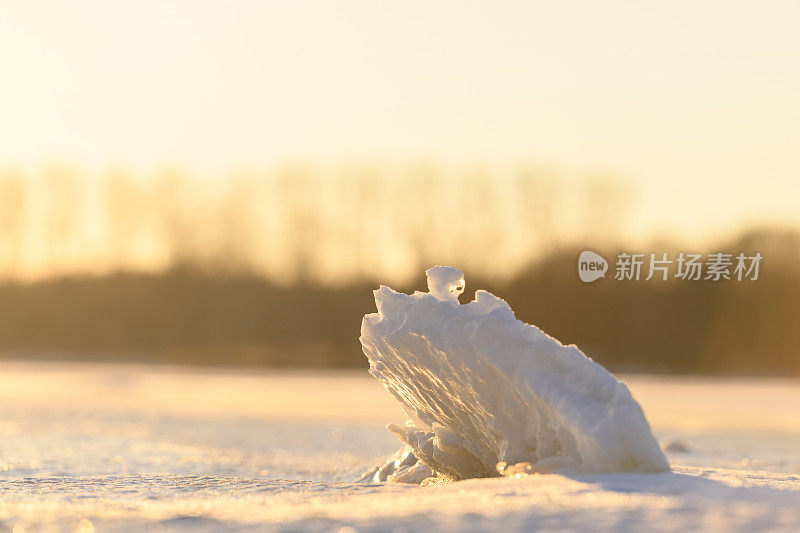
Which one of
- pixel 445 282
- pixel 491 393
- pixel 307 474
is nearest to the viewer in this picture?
pixel 491 393

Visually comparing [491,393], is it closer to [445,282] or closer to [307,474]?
[445,282]

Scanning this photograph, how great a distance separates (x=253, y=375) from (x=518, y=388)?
2513 centimetres

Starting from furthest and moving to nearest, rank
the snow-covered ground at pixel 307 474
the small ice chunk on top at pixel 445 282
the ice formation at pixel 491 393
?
the small ice chunk on top at pixel 445 282, the ice formation at pixel 491 393, the snow-covered ground at pixel 307 474

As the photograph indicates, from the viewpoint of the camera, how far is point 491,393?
217 inches

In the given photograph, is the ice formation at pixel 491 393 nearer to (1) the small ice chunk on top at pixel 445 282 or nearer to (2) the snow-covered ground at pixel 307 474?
(1) the small ice chunk on top at pixel 445 282

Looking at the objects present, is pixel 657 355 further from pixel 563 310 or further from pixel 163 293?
pixel 163 293

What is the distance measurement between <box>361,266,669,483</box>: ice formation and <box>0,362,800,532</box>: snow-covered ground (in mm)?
238

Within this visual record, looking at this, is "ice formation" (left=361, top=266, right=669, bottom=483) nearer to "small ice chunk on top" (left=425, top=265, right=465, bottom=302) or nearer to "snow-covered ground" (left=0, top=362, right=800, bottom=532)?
"small ice chunk on top" (left=425, top=265, right=465, bottom=302)

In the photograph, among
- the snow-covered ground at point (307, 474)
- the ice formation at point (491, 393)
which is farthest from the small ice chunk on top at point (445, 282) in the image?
the snow-covered ground at point (307, 474)

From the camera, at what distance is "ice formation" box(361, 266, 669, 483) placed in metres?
4.84

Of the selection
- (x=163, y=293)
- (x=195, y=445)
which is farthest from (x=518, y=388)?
(x=163, y=293)

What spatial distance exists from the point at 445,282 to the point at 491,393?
2.42 ft

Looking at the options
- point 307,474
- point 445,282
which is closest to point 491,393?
point 445,282

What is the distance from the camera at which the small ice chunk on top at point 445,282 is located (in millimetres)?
A: 5793
